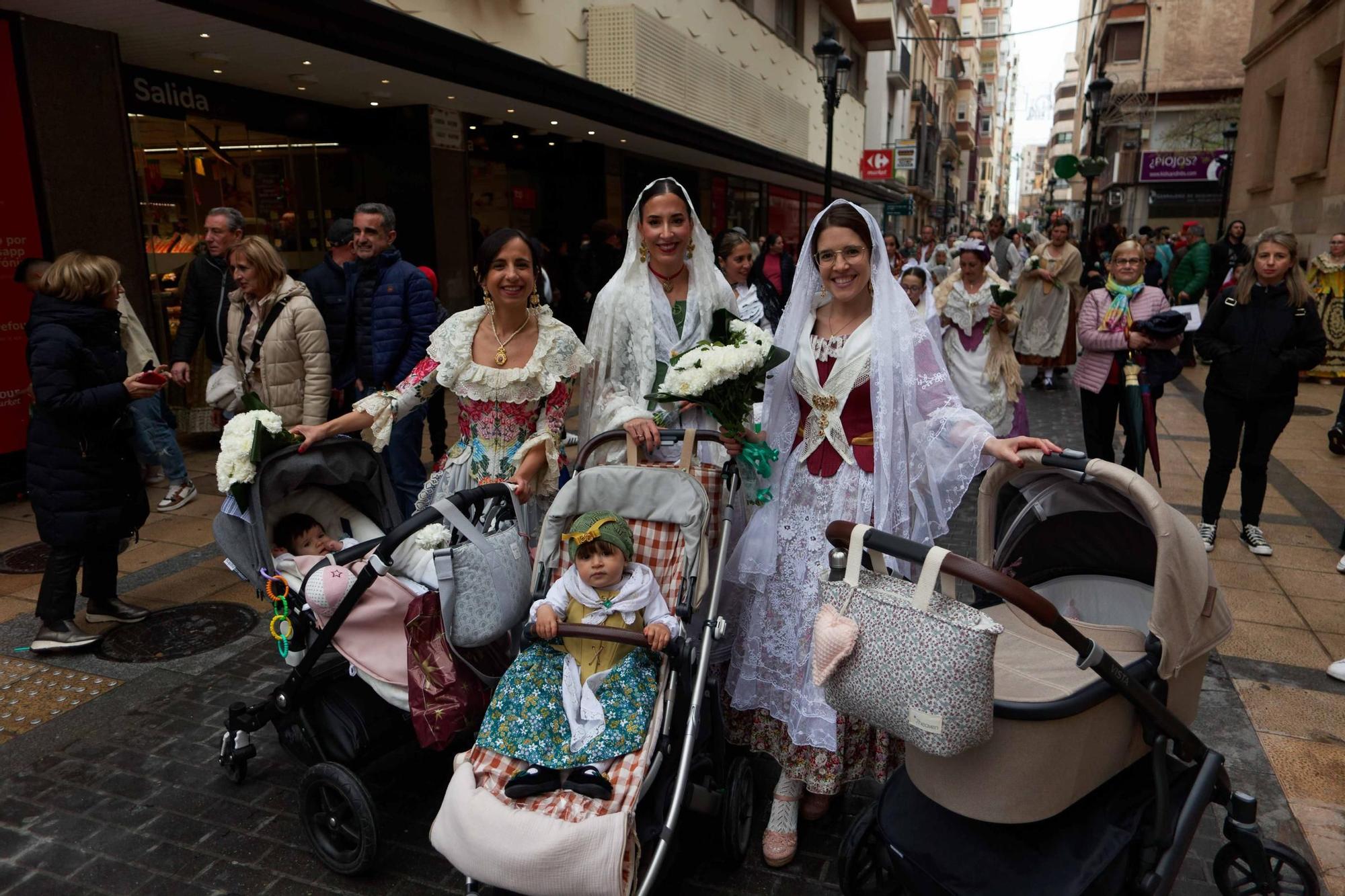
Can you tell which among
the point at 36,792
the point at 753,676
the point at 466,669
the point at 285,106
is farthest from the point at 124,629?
the point at 285,106

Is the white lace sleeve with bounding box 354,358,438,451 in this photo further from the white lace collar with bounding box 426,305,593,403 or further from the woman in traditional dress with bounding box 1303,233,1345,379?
the woman in traditional dress with bounding box 1303,233,1345,379

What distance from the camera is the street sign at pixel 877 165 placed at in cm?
2856

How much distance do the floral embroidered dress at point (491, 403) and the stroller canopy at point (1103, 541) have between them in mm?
1866

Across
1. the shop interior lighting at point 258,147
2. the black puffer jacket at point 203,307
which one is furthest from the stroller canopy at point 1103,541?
the shop interior lighting at point 258,147

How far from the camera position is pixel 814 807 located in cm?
336

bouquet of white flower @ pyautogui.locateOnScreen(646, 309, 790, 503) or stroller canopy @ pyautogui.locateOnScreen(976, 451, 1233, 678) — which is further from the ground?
bouquet of white flower @ pyautogui.locateOnScreen(646, 309, 790, 503)

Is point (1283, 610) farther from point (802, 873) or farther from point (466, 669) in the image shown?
point (466, 669)

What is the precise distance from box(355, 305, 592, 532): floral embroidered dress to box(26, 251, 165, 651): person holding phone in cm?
133

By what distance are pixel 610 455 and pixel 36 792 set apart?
8.87ft

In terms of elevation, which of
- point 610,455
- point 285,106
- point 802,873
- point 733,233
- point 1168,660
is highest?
point 285,106

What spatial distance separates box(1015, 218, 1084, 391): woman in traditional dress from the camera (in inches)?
413

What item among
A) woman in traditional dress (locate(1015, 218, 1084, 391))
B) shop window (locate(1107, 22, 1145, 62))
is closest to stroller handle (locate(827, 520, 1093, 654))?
woman in traditional dress (locate(1015, 218, 1084, 391))

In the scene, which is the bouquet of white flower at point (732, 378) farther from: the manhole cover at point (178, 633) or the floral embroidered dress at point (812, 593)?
→ the manhole cover at point (178, 633)

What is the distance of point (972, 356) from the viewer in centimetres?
750
